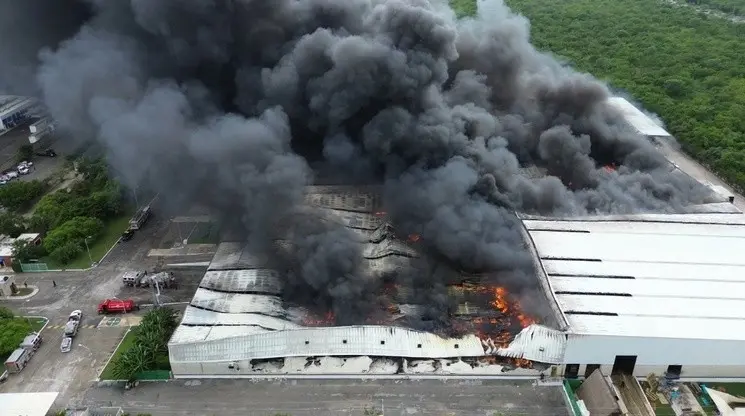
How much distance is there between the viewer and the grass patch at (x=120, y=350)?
32.8 m

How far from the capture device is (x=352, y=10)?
4462 cm

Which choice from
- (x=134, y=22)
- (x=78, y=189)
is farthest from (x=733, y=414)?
(x=78, y=189)

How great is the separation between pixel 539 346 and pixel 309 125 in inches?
849

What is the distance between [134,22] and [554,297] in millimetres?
33557

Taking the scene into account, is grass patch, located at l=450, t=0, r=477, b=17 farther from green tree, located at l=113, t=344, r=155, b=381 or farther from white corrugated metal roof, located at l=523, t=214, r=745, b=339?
green tree, located at l=113, t=344, r=155, b=381

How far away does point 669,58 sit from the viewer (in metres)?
83.6

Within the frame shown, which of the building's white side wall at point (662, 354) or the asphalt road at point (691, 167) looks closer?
the building's white side wall at point (662, 354)

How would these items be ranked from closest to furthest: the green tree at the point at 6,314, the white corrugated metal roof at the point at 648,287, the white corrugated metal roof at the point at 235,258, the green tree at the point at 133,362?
the green tree at the point at 133,362, the white corrugated metal roof at the point at 648,287, the green tree at the point at 6,314, the white corrugated metal roof at the point at 235,258

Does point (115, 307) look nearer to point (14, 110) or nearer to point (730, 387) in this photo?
point (730, 387)

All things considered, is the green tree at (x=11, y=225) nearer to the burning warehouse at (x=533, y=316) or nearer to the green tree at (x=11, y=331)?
the green tree at (x=11, y=331)

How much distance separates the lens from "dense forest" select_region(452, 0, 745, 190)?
198ft

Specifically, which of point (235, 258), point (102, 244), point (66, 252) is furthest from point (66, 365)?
point (102, 244)

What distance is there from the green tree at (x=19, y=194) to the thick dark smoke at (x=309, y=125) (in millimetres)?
10618

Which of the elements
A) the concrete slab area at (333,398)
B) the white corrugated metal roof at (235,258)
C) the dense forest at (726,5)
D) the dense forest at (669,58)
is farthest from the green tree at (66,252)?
the dense forest at (726,5)
